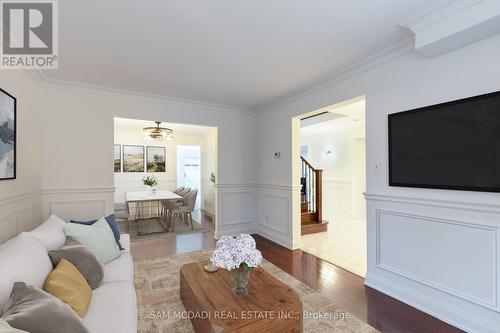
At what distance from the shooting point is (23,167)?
2691mm

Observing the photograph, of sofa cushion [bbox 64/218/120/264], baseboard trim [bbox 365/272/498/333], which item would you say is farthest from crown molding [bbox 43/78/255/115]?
baseboard trim [bbox 365/272/498/333]

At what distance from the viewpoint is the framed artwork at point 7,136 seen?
218cm

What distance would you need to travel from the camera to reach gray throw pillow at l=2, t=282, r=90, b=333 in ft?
3.33

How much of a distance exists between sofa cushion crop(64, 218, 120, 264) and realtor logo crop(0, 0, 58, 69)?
169cm

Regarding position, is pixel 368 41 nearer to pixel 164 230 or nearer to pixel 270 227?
pixel 270 227

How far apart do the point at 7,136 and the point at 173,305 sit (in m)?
2.26

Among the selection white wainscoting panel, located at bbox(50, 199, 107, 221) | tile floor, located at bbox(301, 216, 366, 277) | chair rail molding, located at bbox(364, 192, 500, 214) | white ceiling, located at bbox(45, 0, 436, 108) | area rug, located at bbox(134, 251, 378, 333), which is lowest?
tile floor, located at bbox(301, 216, 366, 277)

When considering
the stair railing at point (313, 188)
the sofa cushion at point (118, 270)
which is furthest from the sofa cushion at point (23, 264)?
the stair railing at point (313, 188)

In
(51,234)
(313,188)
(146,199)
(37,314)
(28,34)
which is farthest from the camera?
(313,188)

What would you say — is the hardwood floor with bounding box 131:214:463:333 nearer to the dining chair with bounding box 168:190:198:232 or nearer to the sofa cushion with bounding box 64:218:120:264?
the dining chair with bounding box 168:190:198:232

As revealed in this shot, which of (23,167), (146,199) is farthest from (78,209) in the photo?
(146,199)

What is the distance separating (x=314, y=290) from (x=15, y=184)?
3.38 metres

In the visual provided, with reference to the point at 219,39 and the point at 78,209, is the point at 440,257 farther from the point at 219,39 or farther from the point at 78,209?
the point at 78,209

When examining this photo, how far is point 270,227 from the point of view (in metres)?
4.62
